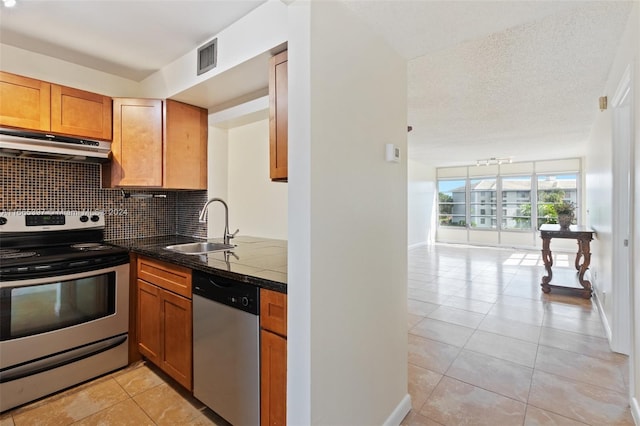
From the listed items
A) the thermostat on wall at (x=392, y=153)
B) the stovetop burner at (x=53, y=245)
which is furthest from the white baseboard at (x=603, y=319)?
the stovetop burner at (x=53, y=245)

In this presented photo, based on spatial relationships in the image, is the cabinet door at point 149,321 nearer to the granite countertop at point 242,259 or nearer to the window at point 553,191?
A: the granite countertop at point 242,259

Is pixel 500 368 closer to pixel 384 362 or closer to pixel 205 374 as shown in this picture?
pixel 384 362

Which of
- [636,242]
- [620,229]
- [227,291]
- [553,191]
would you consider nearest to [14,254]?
[227,291]

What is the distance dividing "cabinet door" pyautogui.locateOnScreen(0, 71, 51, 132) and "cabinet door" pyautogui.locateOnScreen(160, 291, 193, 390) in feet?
4.96

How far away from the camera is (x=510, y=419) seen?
180 cm

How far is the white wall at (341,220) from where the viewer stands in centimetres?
121

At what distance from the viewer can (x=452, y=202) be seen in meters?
9.71

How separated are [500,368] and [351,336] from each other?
1627 mm

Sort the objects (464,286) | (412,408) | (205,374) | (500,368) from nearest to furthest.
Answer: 1. (205,374)
2. (412,408)
3. (500,368)
4. (464,286)

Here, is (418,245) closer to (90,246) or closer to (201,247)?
(201,247)

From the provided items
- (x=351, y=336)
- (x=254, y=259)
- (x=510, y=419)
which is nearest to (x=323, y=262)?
(x=351, y=336)

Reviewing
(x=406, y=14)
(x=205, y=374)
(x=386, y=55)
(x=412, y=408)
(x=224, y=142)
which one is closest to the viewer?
(x=406, y=14)

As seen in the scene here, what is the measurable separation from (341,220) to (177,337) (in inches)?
55.4

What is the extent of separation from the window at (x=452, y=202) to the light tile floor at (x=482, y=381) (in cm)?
602
